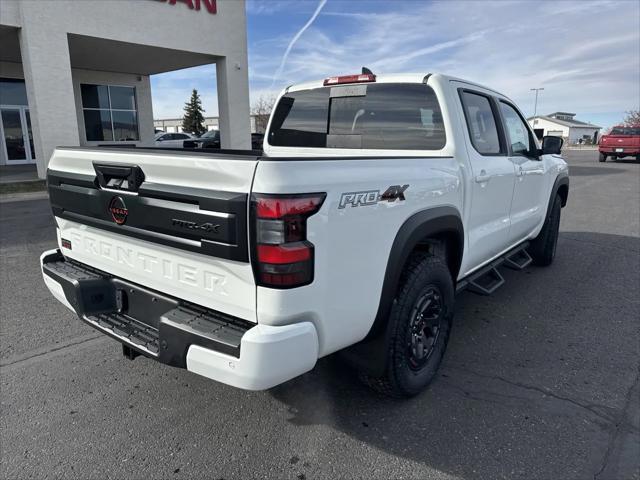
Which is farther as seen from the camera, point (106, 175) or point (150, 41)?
point (150, 41)

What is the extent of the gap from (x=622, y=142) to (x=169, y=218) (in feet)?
91.9

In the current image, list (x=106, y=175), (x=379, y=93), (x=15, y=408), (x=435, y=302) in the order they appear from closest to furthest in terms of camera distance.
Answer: (x=106, y=175), (x=15, y=408), (x=435, y=302), (x=379, y=93)

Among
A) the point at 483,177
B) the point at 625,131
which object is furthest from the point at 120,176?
the point at 625,131

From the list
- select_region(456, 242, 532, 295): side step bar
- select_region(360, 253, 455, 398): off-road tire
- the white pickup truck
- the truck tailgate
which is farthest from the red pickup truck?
the truck tailgate

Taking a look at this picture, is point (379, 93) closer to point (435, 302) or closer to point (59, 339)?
point (435, 302)

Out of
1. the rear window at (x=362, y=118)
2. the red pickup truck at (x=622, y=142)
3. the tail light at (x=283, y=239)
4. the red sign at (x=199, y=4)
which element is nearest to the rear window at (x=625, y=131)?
the red pickup truck at (x=622, y=142)

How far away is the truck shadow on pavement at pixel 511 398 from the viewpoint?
96.0 inches

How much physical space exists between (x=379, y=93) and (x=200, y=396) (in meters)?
2.50

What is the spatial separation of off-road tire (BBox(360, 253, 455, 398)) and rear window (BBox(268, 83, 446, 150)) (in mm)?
950

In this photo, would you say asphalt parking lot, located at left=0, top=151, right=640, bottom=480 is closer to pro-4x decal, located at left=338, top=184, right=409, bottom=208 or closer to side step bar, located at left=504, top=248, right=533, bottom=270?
side step bar, located at left=504, top=248, right=533, bottom=270

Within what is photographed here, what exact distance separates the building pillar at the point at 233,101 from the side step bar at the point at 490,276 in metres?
14.2

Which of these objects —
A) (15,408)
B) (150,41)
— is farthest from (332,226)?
(150,41)

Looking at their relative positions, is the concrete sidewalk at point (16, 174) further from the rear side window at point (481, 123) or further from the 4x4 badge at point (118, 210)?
the rear side window at point (481, 123)

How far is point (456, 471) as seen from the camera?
2.33 metres
